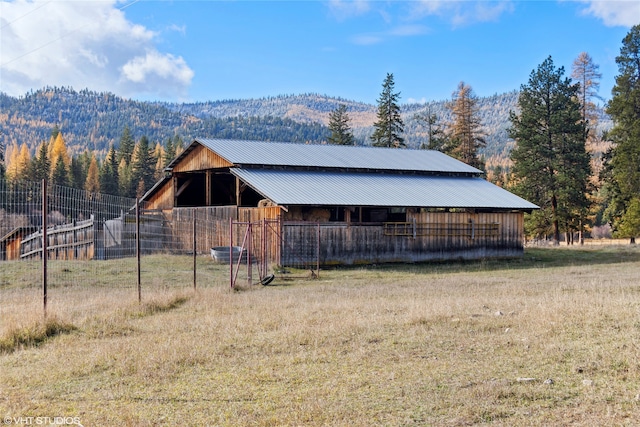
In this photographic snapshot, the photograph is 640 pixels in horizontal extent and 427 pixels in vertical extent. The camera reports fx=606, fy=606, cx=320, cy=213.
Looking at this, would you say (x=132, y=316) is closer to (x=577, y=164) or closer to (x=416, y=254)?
(x=416, y=254)

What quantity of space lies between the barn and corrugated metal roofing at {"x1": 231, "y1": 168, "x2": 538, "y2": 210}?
0.21ft

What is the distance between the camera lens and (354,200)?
102 feet

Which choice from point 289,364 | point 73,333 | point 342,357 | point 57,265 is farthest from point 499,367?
point 57,265

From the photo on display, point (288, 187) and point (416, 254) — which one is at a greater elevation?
point (288, 187)

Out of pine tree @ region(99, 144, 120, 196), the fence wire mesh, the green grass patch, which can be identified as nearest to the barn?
the fence wire mesh

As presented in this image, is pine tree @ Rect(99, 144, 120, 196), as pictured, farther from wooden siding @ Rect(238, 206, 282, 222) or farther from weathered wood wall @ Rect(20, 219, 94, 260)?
wooden siding @ Rect(238, 206, 282, 222)

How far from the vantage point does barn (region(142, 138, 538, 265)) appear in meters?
30.8

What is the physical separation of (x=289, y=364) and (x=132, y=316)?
593cm

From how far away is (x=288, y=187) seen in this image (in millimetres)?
31359

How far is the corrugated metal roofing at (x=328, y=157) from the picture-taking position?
35688 mm

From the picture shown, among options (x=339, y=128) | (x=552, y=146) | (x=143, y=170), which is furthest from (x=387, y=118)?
(x=143, y=170)

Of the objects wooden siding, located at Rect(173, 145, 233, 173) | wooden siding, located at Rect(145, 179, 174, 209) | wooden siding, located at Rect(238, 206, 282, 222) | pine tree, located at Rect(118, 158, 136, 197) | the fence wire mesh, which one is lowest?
the fence wire mesh

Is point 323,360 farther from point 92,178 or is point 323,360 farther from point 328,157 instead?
point 92,178

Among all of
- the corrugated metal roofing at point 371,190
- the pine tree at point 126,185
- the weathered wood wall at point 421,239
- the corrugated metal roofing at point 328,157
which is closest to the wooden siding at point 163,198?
the corrugated metal roofing at point 328,157
